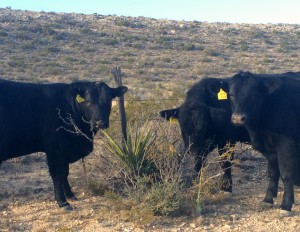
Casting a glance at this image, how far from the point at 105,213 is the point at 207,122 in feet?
7.37

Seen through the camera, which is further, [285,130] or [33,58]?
[33,58]

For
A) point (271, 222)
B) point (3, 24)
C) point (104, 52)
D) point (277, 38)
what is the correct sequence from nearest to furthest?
1. point (271, 222)
2. point (104, 52)
3. point (3, 24)
4. point (277, 38)

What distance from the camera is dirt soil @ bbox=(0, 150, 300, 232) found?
7.27 metres

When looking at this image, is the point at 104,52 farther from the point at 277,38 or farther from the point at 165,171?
the point at 165,171

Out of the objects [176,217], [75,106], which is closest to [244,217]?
[176,217]

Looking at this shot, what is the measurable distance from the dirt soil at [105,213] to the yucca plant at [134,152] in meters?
0.63

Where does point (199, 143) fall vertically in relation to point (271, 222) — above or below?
above

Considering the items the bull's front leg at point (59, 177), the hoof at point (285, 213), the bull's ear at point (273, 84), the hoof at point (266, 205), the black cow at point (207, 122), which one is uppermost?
the bull's ear at point (273, 84)

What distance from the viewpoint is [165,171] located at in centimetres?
806

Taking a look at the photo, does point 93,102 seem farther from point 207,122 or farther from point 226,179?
point 226,179

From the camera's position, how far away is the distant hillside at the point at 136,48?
30.6m

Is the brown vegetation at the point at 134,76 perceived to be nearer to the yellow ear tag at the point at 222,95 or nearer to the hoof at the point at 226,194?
the hoof at the point at 226,194

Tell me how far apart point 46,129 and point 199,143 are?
7.65 ft

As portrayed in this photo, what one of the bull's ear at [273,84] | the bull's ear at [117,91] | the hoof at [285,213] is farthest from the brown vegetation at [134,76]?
the bull's ear at [273,84]
